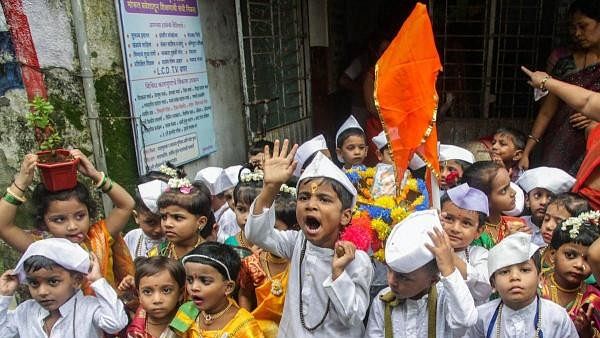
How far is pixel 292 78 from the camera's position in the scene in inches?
247

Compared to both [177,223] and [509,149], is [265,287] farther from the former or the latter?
[509,149]

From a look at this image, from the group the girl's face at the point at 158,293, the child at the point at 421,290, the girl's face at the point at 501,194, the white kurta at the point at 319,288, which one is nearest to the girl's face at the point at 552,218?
the girl's face at the point at 501,194

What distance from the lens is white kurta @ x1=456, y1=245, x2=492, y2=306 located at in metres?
2.48

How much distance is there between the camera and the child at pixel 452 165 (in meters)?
3.78

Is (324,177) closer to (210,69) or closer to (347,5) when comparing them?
(210,69)

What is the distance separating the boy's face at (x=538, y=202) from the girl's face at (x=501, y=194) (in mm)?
449

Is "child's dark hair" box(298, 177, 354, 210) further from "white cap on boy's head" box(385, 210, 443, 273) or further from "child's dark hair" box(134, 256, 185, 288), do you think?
"child's dark hair" box(134, 256, 185, 288)

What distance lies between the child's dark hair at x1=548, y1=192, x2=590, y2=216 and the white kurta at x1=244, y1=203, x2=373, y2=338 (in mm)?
1500

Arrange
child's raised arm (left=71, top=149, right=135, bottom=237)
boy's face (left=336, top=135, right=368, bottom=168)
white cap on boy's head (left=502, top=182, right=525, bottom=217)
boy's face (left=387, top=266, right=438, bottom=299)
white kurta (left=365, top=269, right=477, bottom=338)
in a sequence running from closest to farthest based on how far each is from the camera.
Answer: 1. white kurta (left=365, top=269, right=477, bottom=338)
2. boy's face (left=387, top=266, right=438, bottom=299)
3. child's raised arm (left=71, top=149, right=135, bottom=237)
4. white cap on boy's head (left=502, top=182, right=525, bottom=217)
5. boy's face (left=336, top=135, right=368, bottom=168)

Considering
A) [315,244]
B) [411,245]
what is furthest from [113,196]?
[411,245]

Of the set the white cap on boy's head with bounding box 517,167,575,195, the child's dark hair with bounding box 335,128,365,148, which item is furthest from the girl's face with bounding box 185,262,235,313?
the white cap on boy's head with bounding box 517,167,575,195

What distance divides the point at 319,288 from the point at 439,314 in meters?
0.56

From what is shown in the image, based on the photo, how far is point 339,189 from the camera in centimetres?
238

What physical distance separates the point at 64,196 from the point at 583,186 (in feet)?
10.7
